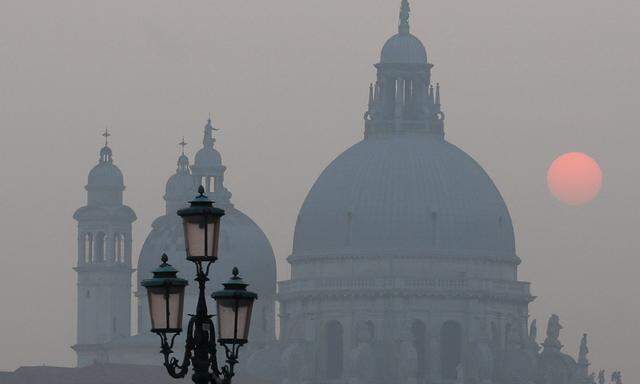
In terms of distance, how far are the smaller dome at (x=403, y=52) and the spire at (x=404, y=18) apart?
342 centimetres

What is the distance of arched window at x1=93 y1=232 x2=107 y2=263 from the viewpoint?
190m

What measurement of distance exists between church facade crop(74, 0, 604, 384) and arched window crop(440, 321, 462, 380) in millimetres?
56

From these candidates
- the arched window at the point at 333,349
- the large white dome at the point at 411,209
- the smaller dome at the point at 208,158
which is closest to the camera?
the large white dome at the point at 411,209

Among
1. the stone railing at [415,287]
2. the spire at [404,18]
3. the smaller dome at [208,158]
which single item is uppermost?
the spire at [404,18]

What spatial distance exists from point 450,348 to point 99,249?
27209 mm

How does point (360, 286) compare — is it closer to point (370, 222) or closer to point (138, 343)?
point (370, 222)

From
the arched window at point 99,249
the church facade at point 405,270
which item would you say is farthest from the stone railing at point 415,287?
the arched window at point 99,249

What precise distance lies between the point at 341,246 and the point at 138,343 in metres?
15.5

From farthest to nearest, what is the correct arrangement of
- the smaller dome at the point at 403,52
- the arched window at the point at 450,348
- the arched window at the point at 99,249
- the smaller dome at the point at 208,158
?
the arched window at the point at 99,249
the smaller dome at the point at 208,158
the smaller dome at the point at 403,52
the arched window at the point at 450,348

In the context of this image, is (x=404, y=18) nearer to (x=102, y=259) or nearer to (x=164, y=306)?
(x=102, y=259)

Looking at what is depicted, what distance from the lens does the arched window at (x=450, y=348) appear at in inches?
6757

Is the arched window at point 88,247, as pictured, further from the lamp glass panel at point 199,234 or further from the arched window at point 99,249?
the lamp glass panel at point 199,234

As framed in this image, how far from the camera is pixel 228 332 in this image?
3997 cm

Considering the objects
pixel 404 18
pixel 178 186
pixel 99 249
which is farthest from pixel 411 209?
pixel 99 249
